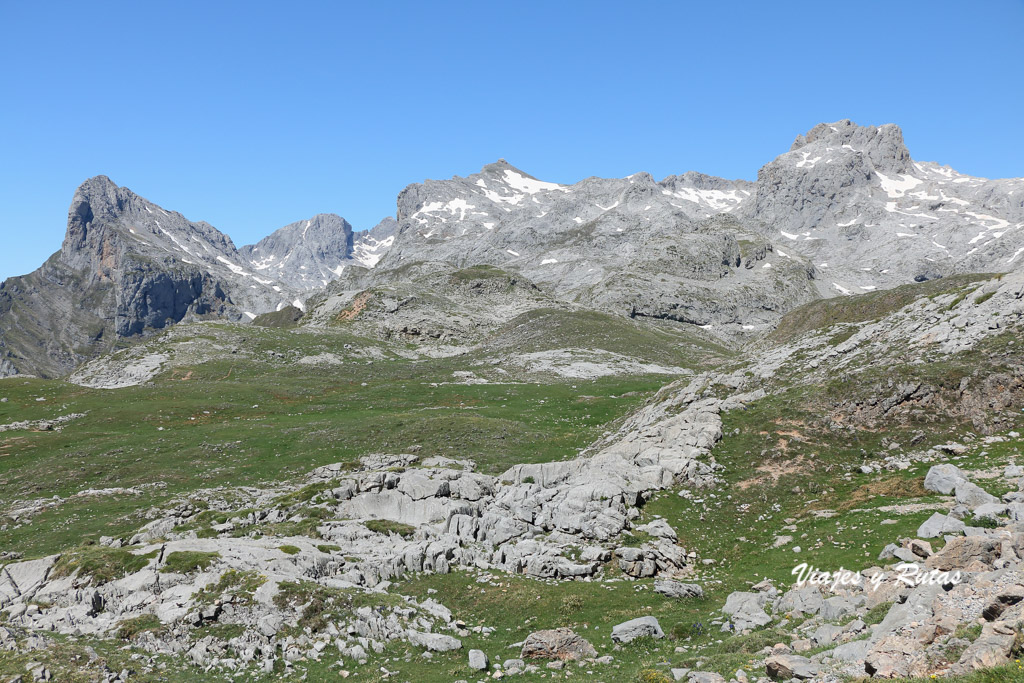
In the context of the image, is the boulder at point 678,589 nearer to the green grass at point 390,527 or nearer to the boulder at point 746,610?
the boulder at point 746,610

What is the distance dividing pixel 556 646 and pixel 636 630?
3.22 metres

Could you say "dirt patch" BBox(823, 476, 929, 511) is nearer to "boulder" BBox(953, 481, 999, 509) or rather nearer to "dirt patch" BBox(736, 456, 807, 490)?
"boulder" BBox(953, 481, 999, 509)

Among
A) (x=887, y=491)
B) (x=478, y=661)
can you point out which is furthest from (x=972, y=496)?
(x=478, y=661)

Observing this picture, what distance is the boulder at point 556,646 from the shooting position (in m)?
21.6

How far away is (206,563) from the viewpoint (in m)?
27.0

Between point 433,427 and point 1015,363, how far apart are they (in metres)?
56.4

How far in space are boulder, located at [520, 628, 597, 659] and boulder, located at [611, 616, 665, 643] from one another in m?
1.17

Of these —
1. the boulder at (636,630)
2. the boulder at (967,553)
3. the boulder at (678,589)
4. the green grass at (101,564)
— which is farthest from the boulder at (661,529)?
the green grass at (101,564)

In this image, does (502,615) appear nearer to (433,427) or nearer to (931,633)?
(931,633)

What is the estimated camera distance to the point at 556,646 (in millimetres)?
21938

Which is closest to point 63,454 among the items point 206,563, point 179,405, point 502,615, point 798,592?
point 179,405

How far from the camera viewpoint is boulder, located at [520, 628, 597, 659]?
21609mm

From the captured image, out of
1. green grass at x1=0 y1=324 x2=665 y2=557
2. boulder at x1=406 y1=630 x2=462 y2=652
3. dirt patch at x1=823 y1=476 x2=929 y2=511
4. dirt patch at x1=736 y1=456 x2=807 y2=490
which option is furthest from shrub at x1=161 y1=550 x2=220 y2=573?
dirt patch at x1=823 y1=476 x2=929 y2=511

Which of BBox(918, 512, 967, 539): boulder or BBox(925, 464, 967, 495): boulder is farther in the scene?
BBox(925, 464, 967, 495): boulder
